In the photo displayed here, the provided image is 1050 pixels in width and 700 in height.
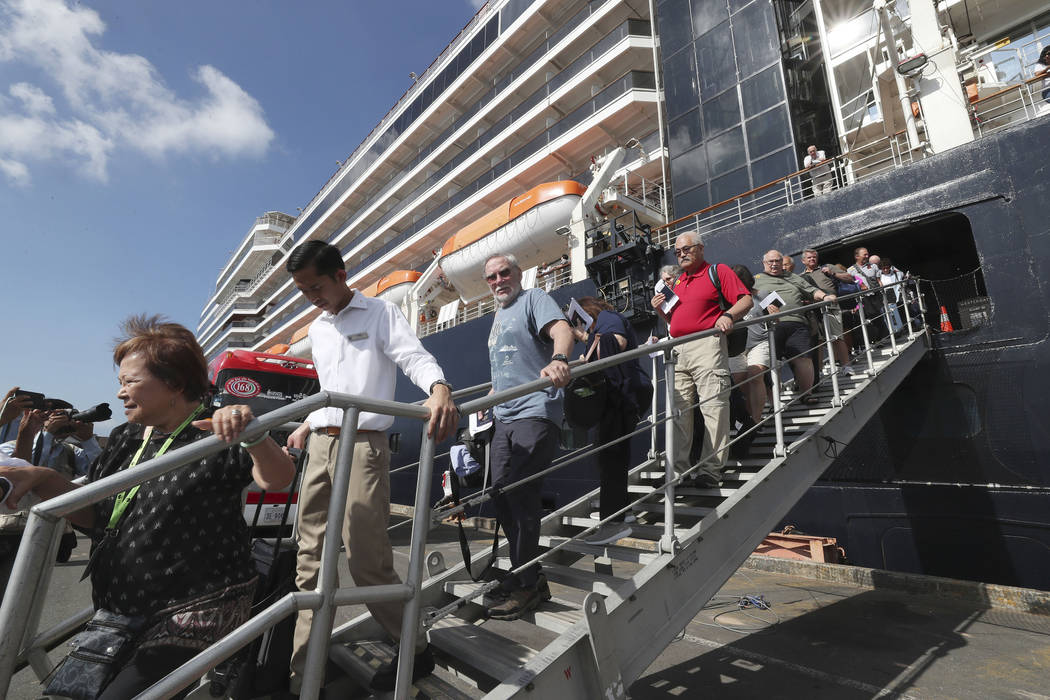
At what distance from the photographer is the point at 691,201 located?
8633 mm

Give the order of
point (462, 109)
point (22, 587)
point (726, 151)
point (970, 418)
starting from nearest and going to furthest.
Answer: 1. point (22, 587)
2. point (970, 418)
3. point (726, 151)
4. point (462, 109)

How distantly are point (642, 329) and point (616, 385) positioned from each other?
4327 millimetres

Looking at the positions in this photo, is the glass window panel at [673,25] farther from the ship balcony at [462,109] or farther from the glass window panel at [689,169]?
the ship balcony at [462,109]

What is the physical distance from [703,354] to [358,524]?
7.22 ft

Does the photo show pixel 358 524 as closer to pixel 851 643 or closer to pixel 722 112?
pixel 851 643

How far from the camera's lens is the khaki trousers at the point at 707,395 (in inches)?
118

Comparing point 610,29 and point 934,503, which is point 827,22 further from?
point 934,503

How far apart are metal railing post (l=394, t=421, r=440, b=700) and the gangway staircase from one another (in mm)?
312

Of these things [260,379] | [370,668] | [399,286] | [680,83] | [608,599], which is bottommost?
[370,668]

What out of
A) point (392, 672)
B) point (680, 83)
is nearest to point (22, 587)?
point (392, 672)

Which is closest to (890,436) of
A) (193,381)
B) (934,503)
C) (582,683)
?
(934,503)

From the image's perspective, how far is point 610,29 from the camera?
Answer: 12.9 metres

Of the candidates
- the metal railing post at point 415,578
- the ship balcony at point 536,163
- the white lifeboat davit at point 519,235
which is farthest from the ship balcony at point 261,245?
the metal railing post at point 415,578

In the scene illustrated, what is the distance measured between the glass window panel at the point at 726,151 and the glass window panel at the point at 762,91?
0.36 metres
